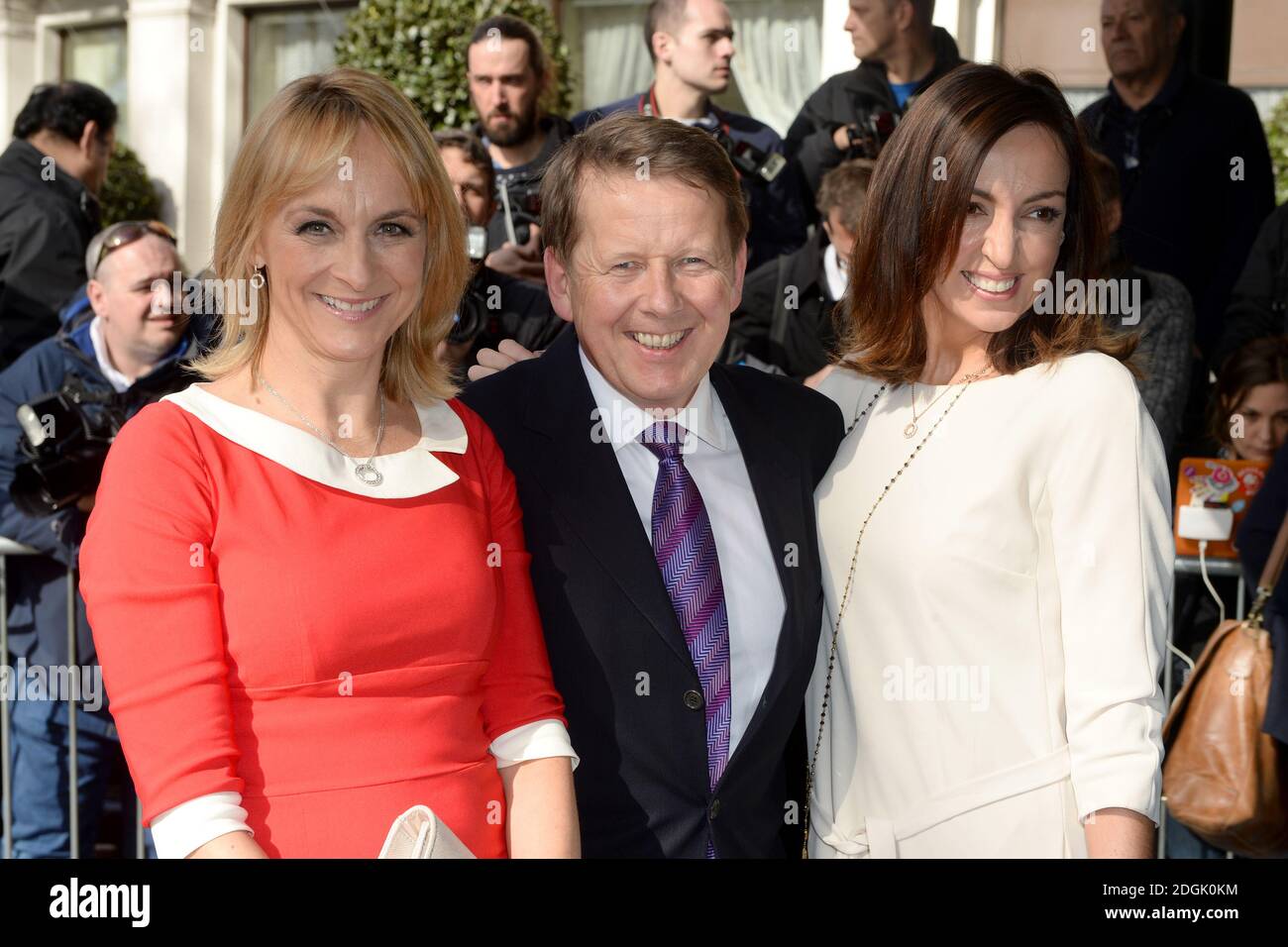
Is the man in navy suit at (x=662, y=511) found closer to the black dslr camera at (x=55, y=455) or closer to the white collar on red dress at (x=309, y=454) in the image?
the white collar on red dress at (x=309, y=454)

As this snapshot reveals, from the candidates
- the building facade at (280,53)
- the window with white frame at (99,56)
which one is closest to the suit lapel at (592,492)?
the building facade at (280,53)

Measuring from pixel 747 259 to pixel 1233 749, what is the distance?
1.74 meters

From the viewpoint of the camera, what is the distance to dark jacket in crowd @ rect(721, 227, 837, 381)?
468cm

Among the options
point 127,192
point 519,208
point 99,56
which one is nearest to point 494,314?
point 519,208

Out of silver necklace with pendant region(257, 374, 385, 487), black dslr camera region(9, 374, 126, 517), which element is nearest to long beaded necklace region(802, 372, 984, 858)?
silver necklace with pendant region(257, 374, 385, 487)

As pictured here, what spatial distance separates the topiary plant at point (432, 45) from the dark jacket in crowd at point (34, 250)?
2243mm

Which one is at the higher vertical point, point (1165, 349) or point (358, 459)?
point (1165, 349)

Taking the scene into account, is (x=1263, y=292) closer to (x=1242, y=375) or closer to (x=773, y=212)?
(x=1242, y=375)

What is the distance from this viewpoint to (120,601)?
1.89 m

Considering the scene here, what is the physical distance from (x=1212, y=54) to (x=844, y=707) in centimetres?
515

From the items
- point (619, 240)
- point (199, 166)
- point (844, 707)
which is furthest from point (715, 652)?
point (199, 166)

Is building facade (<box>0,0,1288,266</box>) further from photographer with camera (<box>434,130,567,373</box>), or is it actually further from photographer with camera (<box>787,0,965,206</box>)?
photographer with camera (<box>434,130,567,373</box>)

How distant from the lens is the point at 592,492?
2.34 meters

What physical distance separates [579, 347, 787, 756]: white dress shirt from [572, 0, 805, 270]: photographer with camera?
8.66 feet
